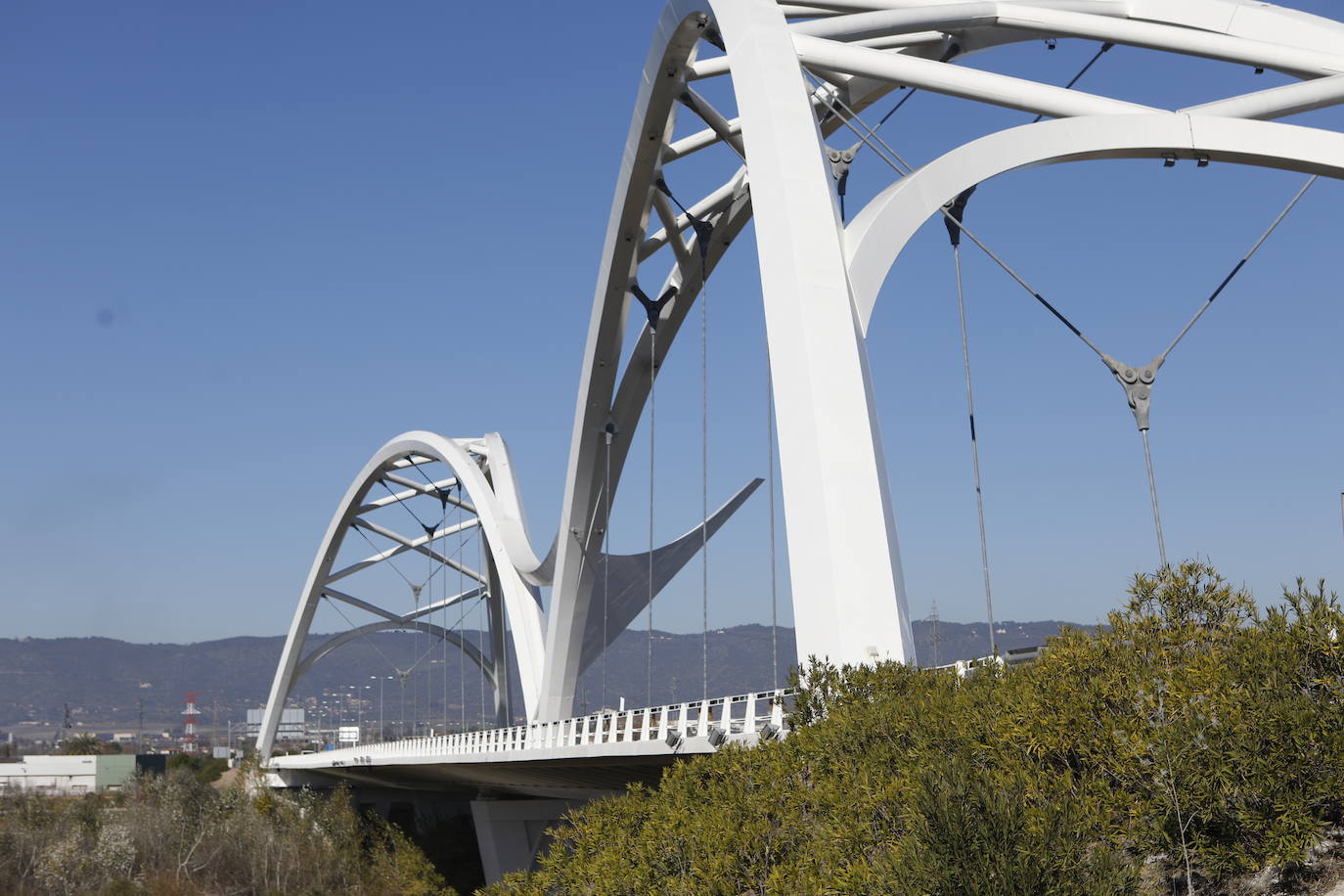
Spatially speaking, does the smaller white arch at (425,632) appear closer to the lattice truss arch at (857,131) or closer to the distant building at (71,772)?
the distant building at (71,772)

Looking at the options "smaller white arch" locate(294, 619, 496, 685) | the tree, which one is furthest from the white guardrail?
the tree

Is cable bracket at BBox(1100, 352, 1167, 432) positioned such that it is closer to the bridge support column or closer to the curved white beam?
the curved white beam

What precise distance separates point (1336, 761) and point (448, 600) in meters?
69.5

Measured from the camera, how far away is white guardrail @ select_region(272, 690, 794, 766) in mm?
19500

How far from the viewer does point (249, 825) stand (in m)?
64.0

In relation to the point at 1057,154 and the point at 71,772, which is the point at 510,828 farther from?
the point at 71,772

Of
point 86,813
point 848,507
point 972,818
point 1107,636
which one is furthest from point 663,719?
point 86,813

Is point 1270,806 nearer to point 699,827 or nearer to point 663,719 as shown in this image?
point 699,827

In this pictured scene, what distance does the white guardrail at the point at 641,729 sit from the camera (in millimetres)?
19500

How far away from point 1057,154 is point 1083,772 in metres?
10.8

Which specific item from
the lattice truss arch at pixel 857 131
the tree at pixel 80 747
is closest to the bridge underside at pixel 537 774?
the lattice truss arch at pixel 857 131

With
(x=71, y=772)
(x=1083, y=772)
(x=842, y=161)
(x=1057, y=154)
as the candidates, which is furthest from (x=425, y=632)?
(x=1083, y=772)

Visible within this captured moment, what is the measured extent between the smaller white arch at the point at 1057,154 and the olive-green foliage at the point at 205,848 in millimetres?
40466

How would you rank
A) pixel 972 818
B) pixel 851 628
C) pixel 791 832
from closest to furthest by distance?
pixel 972 818
pixel 791 832
pixel 851 628
